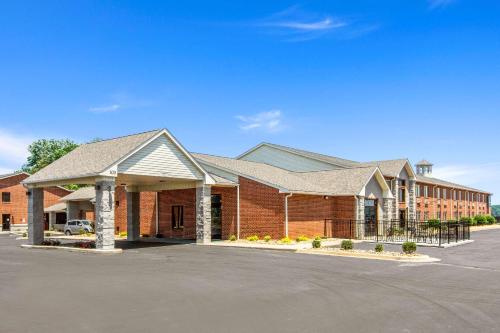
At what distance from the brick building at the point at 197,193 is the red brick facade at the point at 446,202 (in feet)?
72.4

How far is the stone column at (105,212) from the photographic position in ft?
79.4

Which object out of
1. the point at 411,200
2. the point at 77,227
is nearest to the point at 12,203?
the point at 77,227

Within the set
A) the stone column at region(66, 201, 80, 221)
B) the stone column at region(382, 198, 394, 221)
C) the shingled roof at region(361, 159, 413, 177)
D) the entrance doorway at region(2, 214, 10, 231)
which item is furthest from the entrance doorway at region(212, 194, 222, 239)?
the entrance doorway at region(2, 214, 10, 231)

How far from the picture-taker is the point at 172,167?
27516 millimetres

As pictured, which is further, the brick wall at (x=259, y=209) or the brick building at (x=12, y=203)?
the brick building at (x=12, y=203)

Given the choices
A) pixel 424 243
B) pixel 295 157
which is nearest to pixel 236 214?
pixel 424 243

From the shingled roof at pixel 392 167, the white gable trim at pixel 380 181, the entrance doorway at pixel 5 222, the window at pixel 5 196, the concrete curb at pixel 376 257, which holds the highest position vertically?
the shingled roof at pixel 392 167

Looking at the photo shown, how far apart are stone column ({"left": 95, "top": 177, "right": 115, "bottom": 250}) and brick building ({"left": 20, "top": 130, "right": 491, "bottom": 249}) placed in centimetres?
5

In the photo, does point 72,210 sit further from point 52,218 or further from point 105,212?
point 105,212

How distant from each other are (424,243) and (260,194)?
419 inches

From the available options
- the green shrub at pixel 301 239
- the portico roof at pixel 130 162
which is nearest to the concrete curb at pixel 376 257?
the green shrub at pixel 301 239

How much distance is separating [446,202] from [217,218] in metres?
46.3

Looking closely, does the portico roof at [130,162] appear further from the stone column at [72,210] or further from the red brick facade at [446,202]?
the red brick facade at [446,202]

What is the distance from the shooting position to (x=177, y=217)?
116ft
